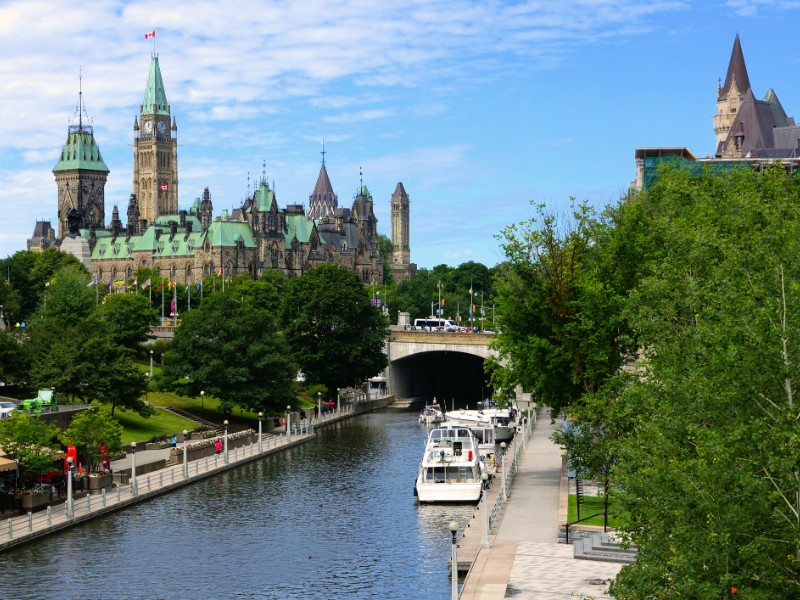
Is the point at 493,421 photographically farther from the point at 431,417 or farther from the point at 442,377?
the point at 442,377

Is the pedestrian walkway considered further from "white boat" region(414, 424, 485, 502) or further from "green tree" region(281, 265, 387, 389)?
"green tree" region(281, 265, 387, 389)

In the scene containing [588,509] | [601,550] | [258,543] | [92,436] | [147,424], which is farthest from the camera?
[147,424]

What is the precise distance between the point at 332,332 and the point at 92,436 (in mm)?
49475

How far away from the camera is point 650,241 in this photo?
55688mm

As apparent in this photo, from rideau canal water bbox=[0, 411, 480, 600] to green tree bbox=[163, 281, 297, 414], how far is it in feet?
57.6

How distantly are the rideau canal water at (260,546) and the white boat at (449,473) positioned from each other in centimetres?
68

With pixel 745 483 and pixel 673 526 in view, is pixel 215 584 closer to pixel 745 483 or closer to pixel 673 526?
pixel 673 526

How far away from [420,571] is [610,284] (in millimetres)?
17612

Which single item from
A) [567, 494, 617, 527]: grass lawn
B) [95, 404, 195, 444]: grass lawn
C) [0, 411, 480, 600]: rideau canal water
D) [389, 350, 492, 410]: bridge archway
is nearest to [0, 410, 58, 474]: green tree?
[0, 411, 480, 600]: rideau canal water

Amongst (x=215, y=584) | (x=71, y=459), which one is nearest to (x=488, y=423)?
(x=71, y=459)

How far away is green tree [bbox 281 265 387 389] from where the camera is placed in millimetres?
107188

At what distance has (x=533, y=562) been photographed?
40.7 metres

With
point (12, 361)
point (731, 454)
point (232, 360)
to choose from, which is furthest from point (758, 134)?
point (731, 454)

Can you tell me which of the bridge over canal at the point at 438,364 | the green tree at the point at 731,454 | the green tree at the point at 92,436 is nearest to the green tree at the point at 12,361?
the green tree at the point at 92,436
